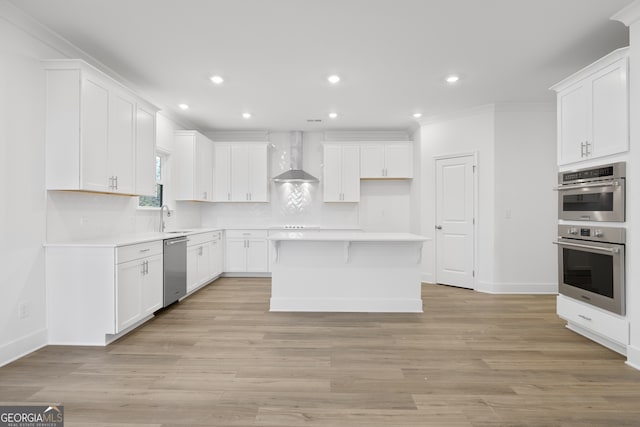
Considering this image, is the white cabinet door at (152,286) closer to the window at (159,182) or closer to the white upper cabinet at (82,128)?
the white upper cabinet at (82,128)

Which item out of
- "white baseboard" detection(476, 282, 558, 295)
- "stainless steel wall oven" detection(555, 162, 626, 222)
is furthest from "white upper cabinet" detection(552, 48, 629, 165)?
"white baseboard" detection(476, 282, 558, 295)

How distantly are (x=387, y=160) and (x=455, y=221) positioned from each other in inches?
67.9

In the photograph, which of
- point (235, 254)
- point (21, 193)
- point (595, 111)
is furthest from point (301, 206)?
point (595, 111)

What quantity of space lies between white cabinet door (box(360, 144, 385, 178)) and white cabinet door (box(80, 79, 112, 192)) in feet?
13.9

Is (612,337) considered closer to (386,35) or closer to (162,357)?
(386,35)

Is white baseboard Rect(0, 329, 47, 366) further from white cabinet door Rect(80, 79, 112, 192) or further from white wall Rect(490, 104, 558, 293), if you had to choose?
white wall Rect(490, 104, 558, 293)

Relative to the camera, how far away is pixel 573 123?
3.14 metres

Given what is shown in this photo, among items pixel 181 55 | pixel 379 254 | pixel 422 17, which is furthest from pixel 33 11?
pixel 379 254

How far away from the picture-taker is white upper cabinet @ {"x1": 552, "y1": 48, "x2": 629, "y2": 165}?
8.62 ft

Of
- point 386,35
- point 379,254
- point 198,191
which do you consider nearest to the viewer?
point 386,35

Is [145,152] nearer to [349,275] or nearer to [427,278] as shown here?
[349,275]

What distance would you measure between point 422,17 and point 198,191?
4335 millimetres

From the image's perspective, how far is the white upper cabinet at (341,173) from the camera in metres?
6.25

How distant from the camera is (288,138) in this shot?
6613 millimetres
